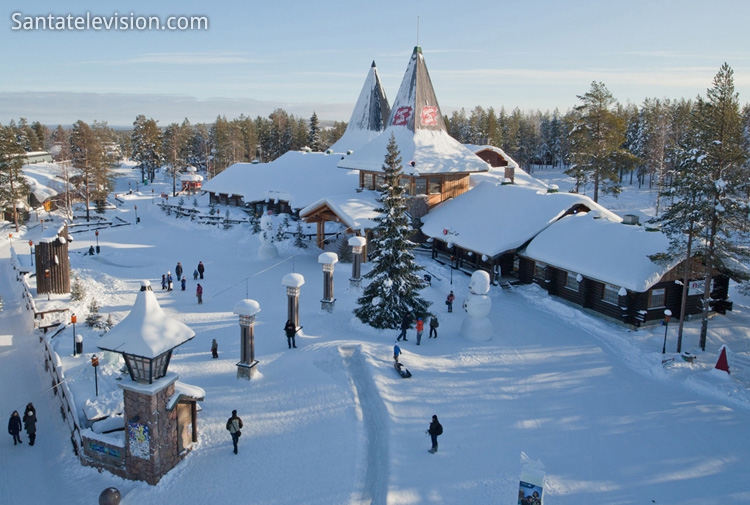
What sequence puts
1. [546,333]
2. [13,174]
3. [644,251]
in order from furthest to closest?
[13,174] < [644,251] < [546,333]

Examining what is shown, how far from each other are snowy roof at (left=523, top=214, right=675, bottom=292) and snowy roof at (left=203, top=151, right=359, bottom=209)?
17.7m

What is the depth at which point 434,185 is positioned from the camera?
112 feet

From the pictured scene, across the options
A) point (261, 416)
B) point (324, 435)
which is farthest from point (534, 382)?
point (261, 416)

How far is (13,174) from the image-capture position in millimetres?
43844

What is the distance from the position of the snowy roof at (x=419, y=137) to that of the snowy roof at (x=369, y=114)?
10066 mm

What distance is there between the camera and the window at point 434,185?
112ft

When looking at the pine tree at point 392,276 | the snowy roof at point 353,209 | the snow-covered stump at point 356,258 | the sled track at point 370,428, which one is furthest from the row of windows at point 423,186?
the sled track at point 370,428

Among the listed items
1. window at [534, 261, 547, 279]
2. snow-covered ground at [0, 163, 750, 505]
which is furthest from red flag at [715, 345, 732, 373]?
window at [534, 261, 547, 279]

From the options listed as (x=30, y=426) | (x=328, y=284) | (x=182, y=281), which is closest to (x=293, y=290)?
(x=328, y=284)

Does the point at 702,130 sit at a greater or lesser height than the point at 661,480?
greater

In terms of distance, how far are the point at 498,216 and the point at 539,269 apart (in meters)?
4.25

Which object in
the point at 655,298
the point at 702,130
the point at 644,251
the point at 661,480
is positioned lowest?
the point at 661,480

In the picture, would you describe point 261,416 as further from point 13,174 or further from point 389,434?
point 13,174

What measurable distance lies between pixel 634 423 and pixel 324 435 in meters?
8.30
